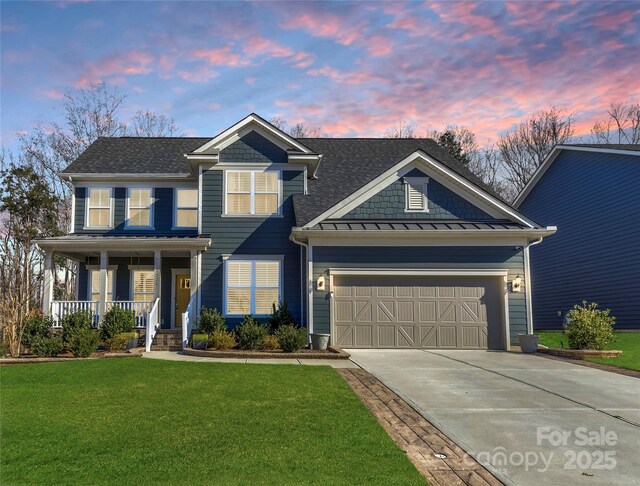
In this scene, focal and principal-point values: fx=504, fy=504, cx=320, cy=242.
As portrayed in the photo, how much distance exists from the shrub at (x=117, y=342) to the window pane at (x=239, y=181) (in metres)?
6.45

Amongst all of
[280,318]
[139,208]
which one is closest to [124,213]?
[139,208]

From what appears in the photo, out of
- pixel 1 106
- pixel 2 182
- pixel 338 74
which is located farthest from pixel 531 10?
pixel 2 182

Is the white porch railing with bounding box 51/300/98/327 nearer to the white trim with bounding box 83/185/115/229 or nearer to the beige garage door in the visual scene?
the white trim with bounding box 83/185/115/229

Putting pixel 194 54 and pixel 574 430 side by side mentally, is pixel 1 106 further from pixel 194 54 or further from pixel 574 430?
pixel 574 430

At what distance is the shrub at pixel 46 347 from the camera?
13.4 m

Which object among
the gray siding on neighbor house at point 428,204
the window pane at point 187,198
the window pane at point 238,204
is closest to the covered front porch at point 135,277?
the window pane at point 238,204

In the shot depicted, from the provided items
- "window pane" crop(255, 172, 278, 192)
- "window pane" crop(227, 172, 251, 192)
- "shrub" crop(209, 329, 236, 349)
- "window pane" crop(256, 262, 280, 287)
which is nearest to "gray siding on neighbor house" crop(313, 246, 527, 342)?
"window pane" crop(256, 262, 280, 287)

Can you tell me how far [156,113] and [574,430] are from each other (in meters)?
35.4

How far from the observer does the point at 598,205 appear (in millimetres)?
22000

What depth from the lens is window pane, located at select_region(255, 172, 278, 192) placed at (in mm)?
18422

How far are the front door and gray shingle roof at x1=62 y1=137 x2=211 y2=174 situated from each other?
414 cm

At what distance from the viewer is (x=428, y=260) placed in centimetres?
1612

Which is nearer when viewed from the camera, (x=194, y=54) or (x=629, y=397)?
(x=629, y=397)

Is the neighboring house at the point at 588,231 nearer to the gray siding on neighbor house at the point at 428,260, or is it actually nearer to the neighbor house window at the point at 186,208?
the gray siding on neighbor house at the point at 428,260
